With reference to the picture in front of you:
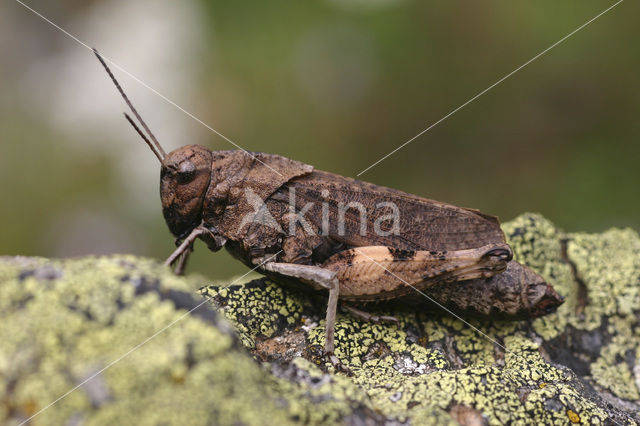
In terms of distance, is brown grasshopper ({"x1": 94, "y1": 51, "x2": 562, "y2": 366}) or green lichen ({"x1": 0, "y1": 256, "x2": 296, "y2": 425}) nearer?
green lichen ({"x1": 0, "y1": 256, "x2": 296, "y2": 425})

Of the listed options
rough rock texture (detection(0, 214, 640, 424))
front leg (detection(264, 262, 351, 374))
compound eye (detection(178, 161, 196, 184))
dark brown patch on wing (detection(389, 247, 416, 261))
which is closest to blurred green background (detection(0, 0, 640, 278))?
rough rock texture (detection(0, 214, 640, 424))

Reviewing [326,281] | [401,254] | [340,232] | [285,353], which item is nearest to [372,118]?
[340,232]

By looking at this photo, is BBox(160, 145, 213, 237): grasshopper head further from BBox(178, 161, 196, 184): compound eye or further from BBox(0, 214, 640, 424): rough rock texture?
BBox(0, 214, 640, 424): rough rock texture

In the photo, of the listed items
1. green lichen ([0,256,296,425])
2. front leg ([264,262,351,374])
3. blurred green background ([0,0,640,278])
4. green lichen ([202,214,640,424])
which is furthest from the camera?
blurred green background ([0,0,640,278])

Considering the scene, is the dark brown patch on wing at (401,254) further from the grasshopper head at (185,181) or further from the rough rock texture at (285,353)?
the grasshopper head at (185,181)

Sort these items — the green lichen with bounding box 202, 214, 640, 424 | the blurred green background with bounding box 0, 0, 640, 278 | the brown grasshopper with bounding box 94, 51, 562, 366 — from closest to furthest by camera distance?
the green lichen with bounding box 202, 214, 640, 424 < the brown grasshopper with bounding box 94, 51, 562, 366 < the blurred green background with bounding box 0, 0, 640, 278

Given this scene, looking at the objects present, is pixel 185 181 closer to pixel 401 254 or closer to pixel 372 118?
pixel 401 254

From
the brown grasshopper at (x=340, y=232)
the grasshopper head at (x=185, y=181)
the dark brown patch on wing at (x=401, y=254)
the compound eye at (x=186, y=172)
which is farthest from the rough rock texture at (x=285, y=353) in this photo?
the compound eye at (x=186, y=172)
